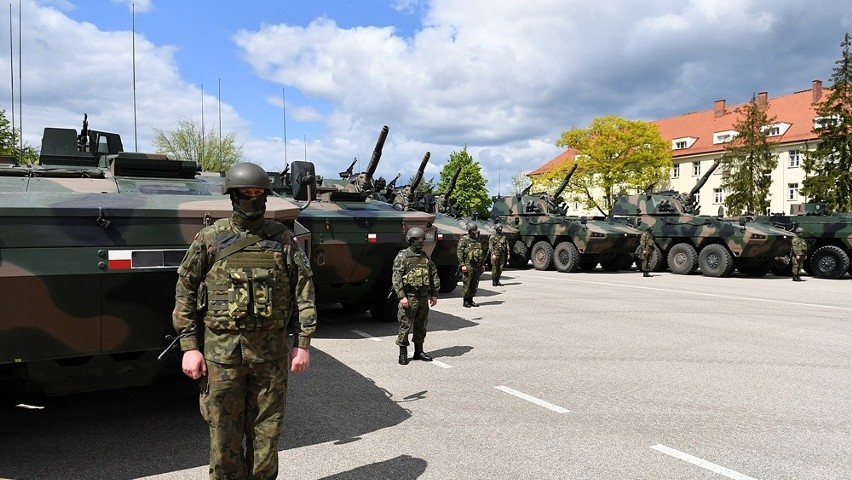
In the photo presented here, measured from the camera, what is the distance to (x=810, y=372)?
6.32 metres

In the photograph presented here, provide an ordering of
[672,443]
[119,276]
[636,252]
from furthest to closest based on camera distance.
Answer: [636,252], [672,443], [119,276]

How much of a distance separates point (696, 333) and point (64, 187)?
7333 mm

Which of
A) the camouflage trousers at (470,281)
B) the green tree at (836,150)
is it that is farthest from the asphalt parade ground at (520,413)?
the green tree at (836,150)

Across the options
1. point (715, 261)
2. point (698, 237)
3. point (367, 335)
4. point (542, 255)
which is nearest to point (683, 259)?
point (698, 237)

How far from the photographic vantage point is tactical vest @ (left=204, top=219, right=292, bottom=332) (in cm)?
306

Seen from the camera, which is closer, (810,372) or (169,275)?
(169,275)

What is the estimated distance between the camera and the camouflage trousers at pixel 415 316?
6695mm

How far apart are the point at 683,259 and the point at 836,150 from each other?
18.9 m

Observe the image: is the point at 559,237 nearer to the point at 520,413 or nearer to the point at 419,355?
the point at 419,355

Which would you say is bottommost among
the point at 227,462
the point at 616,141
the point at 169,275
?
the point at 227,462

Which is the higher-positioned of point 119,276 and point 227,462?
point 119,276

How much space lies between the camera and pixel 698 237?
18.2 metres

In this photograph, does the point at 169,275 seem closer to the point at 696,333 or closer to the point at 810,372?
the point at 810,372

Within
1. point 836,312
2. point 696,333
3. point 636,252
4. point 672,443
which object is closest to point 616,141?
point 636,252
